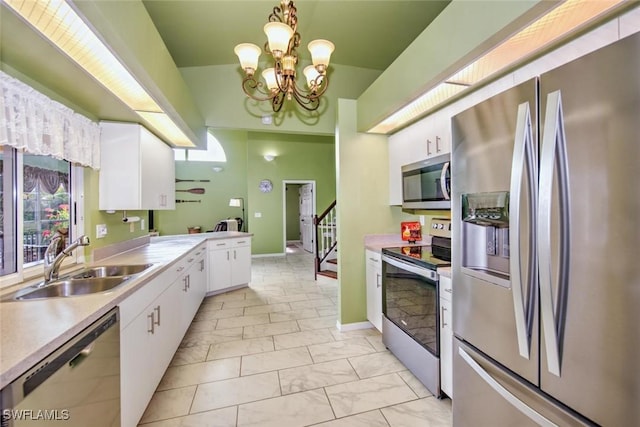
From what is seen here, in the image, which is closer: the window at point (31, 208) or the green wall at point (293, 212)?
the window at point (31, 208)

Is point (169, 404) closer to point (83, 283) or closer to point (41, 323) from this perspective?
point (83, 283)

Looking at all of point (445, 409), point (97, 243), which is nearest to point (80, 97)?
point (97, 243)

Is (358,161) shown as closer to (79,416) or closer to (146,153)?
(146,153)

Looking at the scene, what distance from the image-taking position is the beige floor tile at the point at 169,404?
1.79 m

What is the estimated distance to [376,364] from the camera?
2371 millimetres

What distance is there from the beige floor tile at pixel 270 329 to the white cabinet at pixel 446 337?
1.62 m

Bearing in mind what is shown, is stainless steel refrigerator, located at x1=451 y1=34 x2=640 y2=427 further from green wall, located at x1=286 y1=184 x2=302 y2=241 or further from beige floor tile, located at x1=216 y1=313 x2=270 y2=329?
green wall, located at x1=286 y1=184 x2=302 y2=241

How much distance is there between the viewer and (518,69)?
1.62 m

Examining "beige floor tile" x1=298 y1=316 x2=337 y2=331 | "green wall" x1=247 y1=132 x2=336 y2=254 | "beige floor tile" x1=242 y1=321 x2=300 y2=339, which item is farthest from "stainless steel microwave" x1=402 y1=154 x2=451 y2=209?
"green wall" x1=247 y1=132 x2=336 y2=254

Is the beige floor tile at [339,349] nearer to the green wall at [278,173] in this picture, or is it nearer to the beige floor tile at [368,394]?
the beige floor tile at [368,394]

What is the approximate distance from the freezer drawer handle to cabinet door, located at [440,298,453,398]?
33 cm

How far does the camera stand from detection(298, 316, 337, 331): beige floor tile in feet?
10.2

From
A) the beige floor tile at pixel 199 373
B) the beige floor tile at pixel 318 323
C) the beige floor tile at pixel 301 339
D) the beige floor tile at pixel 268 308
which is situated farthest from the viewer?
the beige floor tile at pixel 268 308

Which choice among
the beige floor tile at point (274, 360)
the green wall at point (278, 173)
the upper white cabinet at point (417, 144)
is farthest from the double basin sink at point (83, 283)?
the green wall at point (278, 173)
